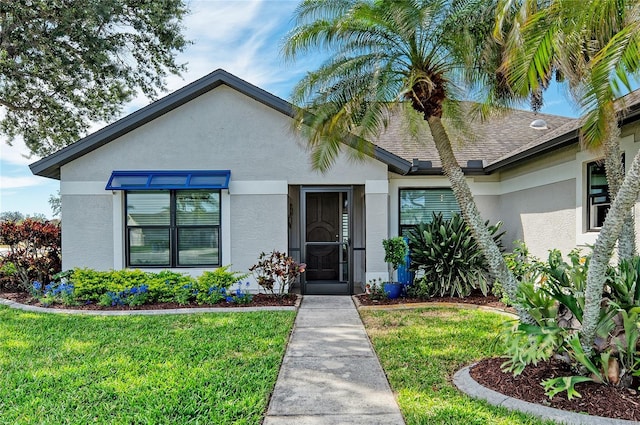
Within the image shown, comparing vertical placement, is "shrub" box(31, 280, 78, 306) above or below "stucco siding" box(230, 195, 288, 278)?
below

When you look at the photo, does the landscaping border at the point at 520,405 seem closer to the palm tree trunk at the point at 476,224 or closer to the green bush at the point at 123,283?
the palm tree trunk at the point at 476,224

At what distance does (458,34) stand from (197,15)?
43.6ft

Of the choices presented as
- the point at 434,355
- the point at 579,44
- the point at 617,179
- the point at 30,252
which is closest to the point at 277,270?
the point at 434,355

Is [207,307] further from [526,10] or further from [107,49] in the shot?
[107,49]

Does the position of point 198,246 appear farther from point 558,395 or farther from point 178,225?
point 558,395

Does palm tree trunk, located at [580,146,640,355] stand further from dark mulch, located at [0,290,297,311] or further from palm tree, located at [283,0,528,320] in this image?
dark mulch, located at [0,290,297,311]

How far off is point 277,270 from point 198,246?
8.20ft

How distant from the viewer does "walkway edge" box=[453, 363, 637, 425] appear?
374 cm

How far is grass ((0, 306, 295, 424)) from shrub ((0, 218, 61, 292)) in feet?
11.6

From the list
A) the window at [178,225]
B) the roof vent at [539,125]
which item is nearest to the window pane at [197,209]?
the window at [178,225]

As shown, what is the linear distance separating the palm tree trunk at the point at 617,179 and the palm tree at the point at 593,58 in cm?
64

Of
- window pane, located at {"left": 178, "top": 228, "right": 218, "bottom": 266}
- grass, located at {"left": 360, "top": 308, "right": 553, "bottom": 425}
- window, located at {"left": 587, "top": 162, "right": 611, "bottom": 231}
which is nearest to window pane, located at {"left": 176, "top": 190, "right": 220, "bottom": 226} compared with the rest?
window pane, located at {"left": 178, "top": 228, "right": 218, "bottom": 266}

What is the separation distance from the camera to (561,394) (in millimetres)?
4285

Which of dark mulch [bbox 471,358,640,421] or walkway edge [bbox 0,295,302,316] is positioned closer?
dark mulch [bbox 471,358,640,421]
